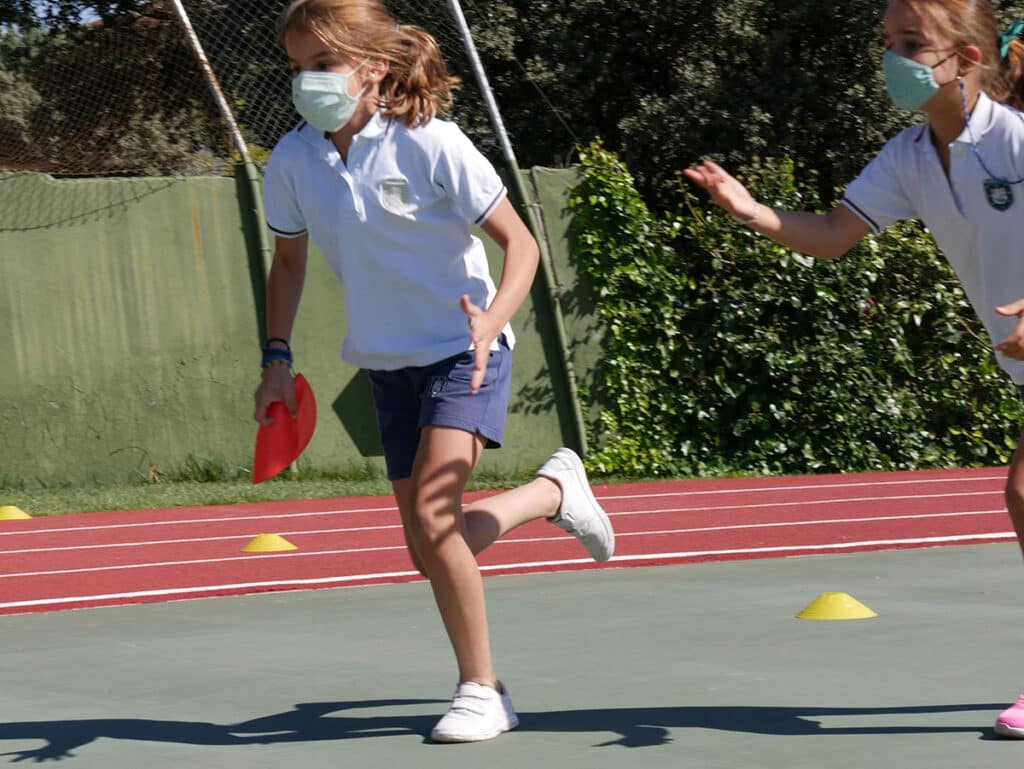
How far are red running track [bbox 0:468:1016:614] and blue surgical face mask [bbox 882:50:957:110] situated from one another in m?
3.84

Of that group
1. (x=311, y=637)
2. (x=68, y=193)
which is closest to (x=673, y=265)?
(x=68, y=193)

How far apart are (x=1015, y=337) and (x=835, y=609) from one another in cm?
230

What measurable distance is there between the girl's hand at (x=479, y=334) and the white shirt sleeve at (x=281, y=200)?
73 centimetres

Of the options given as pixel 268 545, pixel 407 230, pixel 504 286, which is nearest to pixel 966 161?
pixel 504 286

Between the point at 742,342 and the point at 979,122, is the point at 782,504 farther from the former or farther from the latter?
the point at 979,122

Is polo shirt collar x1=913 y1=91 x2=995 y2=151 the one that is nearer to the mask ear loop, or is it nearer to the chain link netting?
the mask ear loop

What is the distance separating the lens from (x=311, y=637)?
5.85 m

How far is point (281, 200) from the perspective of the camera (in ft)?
14.5

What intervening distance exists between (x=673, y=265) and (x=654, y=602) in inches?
258

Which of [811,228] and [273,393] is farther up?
[811,228]

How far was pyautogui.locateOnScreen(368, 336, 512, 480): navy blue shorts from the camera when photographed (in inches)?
165

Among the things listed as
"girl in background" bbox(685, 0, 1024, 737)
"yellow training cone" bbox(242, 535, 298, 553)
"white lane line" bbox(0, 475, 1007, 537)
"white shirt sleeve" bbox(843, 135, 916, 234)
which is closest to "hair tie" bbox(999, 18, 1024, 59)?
"girl in background" bbox(685, 0, 1024, 737)

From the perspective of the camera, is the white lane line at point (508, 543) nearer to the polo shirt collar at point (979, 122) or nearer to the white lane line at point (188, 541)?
the white lane line at point (188, 541)

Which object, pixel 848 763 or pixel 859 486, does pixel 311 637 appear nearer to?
pixel 848 763
